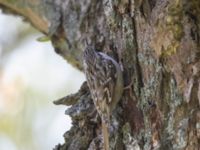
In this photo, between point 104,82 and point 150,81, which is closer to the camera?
point 150,81

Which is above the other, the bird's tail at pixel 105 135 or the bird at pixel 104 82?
the bird at pixel 104 82

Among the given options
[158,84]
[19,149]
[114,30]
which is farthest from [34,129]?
[158,84]

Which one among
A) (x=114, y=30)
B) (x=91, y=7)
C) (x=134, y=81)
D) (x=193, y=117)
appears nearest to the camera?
(x=193, y=117)

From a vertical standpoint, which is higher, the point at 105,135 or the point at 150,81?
the point at 150,81

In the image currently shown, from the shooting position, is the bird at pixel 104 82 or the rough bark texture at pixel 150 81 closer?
the rough bark texture at pixel 150 81

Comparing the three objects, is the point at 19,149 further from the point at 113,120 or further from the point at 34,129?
the point at 113,120
